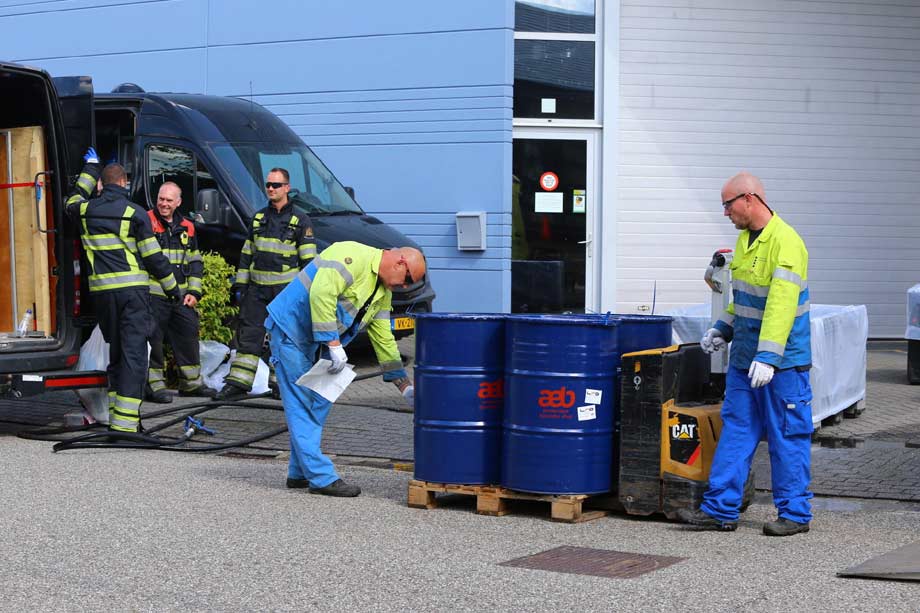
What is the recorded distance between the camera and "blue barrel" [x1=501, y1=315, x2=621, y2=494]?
745cm

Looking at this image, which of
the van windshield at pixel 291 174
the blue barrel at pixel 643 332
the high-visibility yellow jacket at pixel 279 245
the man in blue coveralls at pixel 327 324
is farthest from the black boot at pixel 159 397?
the blue barrel at pixel 643 332

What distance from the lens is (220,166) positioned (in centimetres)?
1347

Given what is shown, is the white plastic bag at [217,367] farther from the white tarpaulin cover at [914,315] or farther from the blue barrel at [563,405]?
the white tarpaulin cover at [914,315]

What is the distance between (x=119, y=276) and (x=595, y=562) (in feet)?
16.4

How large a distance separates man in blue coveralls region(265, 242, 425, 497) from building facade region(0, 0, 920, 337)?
28.3ft

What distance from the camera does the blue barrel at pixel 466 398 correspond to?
7.74 m

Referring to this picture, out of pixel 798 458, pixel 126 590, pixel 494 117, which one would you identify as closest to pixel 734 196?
pixel 798 458

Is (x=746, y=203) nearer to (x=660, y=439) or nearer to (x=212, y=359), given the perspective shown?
(x=660, y=439)

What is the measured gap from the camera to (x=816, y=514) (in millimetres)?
7734

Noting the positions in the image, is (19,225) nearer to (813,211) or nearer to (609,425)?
(609,425)

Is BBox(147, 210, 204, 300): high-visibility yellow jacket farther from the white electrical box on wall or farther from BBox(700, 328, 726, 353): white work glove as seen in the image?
BBox(700, 328, 726, 353): white work glove

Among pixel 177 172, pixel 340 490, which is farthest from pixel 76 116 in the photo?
pixel 340 490

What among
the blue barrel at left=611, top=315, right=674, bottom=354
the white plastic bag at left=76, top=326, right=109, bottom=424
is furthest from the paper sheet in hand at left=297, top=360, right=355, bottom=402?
the white plastic bag at left=76, top=326, right=109, bottom=424

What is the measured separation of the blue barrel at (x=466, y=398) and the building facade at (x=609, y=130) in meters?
9.01
